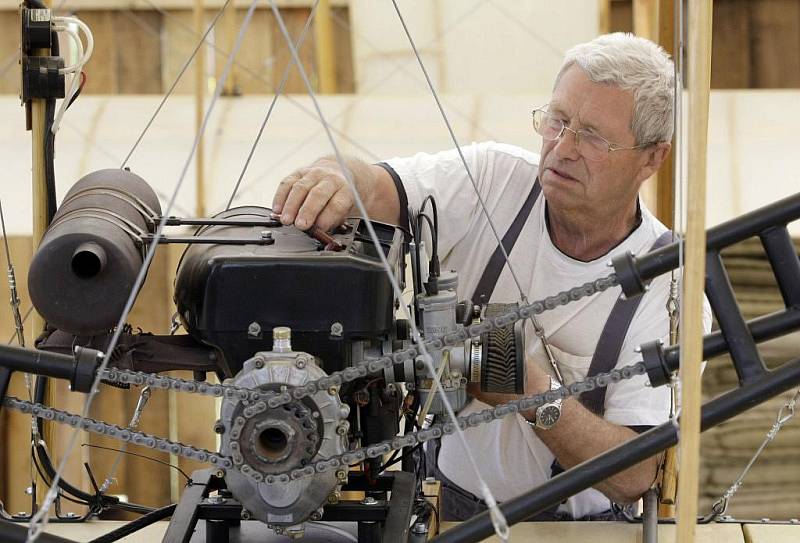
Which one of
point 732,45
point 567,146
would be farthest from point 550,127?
point 732,45

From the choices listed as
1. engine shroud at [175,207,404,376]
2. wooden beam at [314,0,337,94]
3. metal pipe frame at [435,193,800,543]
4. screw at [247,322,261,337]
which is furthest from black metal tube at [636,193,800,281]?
wooden beam at [314,0,337,94]

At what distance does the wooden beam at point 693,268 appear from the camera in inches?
38.2

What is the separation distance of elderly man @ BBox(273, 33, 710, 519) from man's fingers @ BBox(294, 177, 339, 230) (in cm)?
22

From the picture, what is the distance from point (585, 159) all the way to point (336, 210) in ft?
1.57

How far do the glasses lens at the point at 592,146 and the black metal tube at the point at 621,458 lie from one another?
2.14 ft

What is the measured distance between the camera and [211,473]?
139 centimetres

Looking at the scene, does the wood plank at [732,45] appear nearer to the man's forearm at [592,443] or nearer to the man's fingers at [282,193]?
the man's forearm at [592,443]

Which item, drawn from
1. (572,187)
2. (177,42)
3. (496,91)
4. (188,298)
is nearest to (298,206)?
(188,298)

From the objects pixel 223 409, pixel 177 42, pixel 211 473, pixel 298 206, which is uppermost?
pixel 177 42

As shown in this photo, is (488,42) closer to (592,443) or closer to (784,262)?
(592,443)

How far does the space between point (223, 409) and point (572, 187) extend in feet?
2.42

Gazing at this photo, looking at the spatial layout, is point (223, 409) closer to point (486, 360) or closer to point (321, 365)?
point (321, 365)

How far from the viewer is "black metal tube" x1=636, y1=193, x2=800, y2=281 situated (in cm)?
114

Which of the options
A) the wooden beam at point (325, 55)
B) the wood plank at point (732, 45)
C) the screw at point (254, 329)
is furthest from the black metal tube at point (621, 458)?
the wood plank at point (732, 45)
